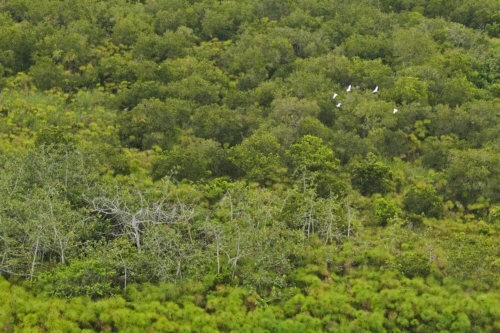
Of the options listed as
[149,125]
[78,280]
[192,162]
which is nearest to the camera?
[78,280]

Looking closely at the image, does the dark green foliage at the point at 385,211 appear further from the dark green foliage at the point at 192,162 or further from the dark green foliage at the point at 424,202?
the dark green foliage at the point at 192,162

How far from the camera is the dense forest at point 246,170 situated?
75.2 ft

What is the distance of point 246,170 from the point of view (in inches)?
1174

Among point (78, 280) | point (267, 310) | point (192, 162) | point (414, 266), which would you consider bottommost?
point (267, 310)

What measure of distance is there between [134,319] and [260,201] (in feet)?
23.6

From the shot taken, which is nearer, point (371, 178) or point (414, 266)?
point (414, 266)

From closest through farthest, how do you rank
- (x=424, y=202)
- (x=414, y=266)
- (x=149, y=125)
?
(x=414, y=266), (x=424, y=202), (x=149, y=125)

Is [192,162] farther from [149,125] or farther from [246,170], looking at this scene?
[149,125]

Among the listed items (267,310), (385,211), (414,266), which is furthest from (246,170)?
(414,266)

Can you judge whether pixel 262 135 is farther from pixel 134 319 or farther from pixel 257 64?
pixel 134 319

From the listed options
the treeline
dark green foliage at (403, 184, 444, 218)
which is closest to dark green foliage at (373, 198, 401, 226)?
dark green foliage at (403, 184, 444, 218)

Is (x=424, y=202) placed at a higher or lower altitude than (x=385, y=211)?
higher

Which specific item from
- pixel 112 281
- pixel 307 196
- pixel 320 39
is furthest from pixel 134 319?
pixel 320 39

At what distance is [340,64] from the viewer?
1551 inches
